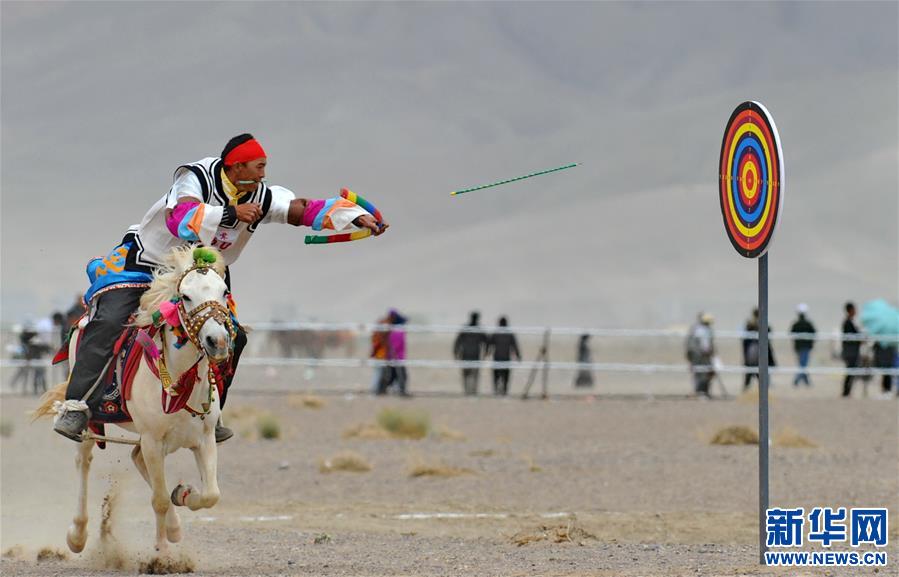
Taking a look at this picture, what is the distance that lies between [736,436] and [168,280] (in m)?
12.8

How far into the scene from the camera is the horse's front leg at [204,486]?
931 cm

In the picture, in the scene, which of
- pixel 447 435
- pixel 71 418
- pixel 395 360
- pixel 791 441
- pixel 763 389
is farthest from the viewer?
pixel 395 360

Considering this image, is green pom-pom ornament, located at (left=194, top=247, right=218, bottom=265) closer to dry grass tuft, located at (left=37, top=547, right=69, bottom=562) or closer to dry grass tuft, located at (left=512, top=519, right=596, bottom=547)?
dry grass tuft, located at (left=37, top=547, right=69, bottom=562)

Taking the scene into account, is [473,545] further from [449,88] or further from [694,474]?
[449,88]

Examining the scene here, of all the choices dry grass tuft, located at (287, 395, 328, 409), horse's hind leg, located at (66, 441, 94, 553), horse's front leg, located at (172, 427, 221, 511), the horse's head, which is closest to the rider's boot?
horse's hind leg, located at (66, 441, 94, 553)

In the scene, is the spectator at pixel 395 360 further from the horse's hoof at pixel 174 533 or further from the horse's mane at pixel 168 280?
the horse's mane at pixel 168 280

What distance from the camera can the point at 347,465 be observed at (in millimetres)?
18031

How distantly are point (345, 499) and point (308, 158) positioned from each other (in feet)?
228

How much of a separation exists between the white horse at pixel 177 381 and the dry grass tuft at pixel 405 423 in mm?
12068

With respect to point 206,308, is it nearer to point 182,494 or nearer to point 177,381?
point 177,381

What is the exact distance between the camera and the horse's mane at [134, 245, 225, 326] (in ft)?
29.7

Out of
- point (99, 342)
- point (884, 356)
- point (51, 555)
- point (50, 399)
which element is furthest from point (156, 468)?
point (884, 356)

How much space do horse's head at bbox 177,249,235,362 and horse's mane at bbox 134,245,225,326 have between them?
0.24ft

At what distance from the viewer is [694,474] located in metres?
17.3
